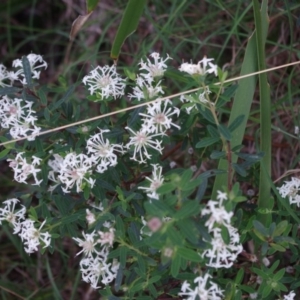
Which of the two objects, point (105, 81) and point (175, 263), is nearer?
point (175, 263)

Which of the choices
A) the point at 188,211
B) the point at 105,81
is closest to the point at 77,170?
the point at 105,81

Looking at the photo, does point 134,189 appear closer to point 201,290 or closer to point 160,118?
point 160,118

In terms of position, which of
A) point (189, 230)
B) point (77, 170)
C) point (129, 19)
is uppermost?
point (129, 19)

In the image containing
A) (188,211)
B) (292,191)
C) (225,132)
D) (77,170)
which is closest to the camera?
(188,211)

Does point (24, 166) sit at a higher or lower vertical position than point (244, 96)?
lower

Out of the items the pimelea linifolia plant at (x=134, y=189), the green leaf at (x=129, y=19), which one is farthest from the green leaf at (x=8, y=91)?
the green leaf at (x=129, y=19)

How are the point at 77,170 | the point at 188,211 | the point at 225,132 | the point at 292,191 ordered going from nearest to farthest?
the point at 188,211 < the point at 225,132 < the point at 77,170 < the point at 292,191

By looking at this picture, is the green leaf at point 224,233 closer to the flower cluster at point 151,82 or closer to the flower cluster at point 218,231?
the flower cluster at point 218,231
